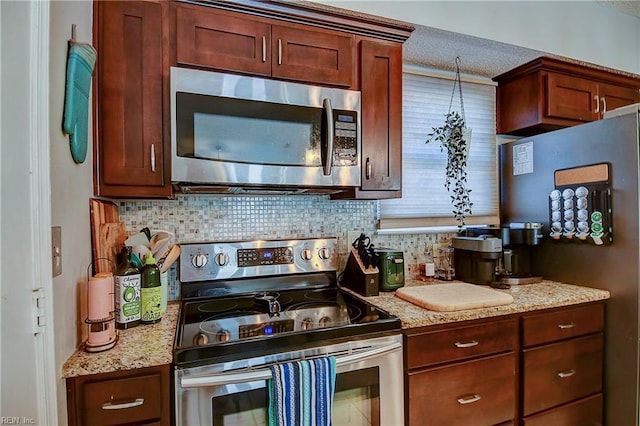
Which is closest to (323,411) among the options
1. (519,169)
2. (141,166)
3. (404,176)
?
(141,166)

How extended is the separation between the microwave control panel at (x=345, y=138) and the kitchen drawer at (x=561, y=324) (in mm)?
1059

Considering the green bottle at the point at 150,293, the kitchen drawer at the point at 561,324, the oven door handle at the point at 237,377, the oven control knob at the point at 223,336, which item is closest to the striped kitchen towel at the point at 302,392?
the oven door handle at the point at 237,377

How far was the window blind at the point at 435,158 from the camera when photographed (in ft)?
6.98

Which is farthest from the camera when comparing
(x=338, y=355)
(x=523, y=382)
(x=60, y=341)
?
(x=523, y=382)

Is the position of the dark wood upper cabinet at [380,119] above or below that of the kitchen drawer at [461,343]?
above

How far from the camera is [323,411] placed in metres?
1.14

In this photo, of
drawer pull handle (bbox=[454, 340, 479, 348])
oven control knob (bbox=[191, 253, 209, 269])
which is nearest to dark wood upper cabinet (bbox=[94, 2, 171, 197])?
oven control knob (bbox=[191, 253, 209, 269])

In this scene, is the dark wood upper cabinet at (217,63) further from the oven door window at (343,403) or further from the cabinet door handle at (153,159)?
the oven door window at (343,403)

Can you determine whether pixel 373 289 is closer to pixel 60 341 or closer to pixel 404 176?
pixel 404 176

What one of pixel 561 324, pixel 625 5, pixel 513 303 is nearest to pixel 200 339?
pixel 513 303

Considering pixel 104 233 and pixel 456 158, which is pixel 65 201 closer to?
pixel 104 233

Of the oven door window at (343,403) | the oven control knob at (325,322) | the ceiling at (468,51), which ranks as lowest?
the oven door window at (343,403)

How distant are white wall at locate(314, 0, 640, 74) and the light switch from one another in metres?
1.42

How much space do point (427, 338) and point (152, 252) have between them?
46.1 inches
